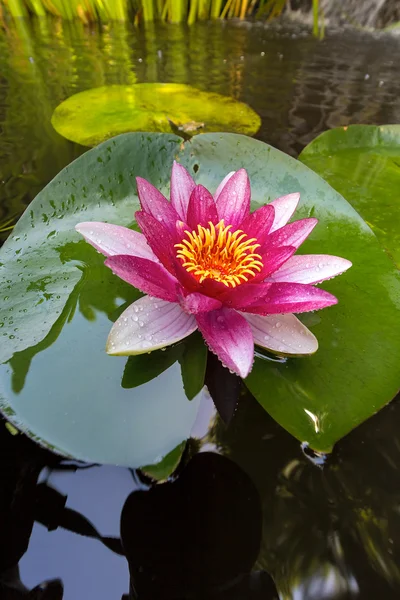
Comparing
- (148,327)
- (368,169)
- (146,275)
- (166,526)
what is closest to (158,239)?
(146,275)

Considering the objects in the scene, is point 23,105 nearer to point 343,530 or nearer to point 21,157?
point 21,157

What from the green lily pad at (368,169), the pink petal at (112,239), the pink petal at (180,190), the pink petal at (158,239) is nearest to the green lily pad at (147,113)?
the green lily pad at (368,169)

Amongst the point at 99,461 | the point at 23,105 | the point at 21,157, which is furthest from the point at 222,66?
the point at 99,461

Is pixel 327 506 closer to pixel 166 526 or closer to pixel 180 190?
pixel 166 526

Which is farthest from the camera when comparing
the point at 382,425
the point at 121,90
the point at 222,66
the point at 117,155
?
the point at 222,66

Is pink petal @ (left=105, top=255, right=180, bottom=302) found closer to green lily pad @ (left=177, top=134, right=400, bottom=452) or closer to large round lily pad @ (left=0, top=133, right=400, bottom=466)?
large round lily pad @ (left=0, top=133, right=400, bottom=466)
